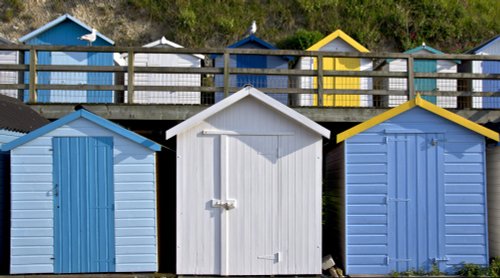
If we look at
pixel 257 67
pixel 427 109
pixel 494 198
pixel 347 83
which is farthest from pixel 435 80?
pixel 427 109

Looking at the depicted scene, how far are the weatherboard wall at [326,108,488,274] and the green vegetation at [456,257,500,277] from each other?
0.09 metres

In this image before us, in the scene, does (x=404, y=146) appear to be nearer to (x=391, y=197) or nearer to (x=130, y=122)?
(x=391, y=197)

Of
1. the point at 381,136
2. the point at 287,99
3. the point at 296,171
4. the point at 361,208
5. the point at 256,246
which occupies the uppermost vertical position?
the point at 287,99

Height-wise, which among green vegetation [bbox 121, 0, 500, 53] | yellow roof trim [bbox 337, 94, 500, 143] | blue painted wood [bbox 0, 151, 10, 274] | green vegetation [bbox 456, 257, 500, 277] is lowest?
green vegetation [bbox 456, 257, 500, 277]

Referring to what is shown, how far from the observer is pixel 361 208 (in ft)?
27.7

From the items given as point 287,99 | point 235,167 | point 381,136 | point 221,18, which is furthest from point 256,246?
point 221,18

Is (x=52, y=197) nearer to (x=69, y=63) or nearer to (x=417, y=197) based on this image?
(x=417, y=197)

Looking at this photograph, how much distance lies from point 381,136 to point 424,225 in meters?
1.47

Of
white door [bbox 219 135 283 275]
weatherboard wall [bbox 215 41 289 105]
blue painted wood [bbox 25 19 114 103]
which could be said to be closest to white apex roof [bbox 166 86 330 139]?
white door [bbox 219 135 283 275]

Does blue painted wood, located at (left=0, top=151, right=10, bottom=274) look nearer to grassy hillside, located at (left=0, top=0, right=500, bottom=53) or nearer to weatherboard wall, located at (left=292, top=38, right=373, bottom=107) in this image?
weatherboard wall, located at (left=292, top=38, right=373, bottom=107)

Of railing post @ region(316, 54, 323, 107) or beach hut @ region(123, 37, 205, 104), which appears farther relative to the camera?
beach hut @ region(123, 37, 205, 104)

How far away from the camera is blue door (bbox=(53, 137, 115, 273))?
26.5 feet

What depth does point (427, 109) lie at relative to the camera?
8430 mm

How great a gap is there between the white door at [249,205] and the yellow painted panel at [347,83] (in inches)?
208
